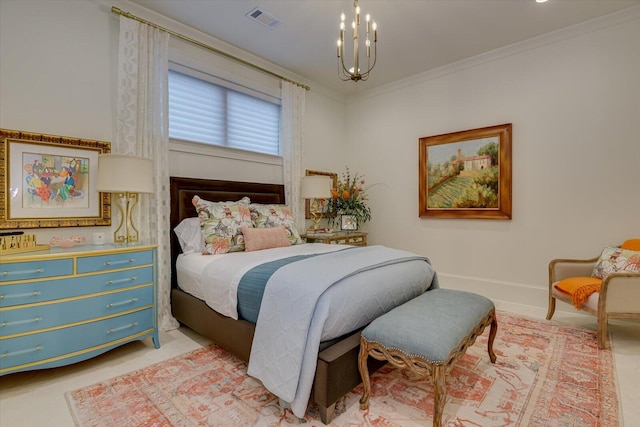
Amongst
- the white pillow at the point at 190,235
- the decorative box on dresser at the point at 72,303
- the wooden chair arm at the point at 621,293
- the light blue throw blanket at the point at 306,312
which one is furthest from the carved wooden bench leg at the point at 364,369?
the wooden chair arm at the point at 621,293

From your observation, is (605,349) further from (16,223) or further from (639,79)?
(16,223)

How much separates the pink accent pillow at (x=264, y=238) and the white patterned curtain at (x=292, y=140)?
1.08 meters

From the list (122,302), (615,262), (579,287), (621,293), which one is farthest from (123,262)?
(615,262)

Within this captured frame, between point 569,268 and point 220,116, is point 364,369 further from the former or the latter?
point 220,116

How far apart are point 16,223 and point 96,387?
53.4 inches

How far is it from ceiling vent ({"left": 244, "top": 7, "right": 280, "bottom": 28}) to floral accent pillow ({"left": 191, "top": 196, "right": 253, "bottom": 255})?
1.85 metres

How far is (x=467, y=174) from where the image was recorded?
4020 millimetres

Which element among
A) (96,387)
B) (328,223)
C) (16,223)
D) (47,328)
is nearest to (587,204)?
(328,223)

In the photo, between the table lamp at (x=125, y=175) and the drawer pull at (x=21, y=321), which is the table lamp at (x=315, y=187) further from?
the drawer pull at (x=21, y=321)

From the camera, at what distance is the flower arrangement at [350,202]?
484 cm

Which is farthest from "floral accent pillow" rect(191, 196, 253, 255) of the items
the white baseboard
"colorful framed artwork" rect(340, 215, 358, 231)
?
the white baseboard

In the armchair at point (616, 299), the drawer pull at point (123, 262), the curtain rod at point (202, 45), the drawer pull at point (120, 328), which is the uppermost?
the curtain rod at point (202, 45)

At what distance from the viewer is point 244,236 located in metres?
3.01

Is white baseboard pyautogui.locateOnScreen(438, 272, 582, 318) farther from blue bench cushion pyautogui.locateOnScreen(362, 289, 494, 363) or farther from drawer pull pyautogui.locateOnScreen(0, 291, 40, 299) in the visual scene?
drawer pull pyautogui.locateOnScreen(0, 291, 40, 299)
